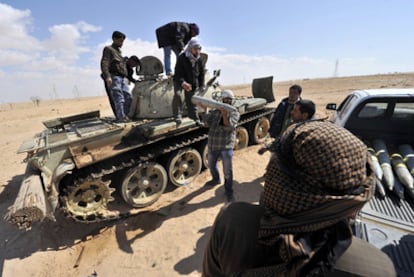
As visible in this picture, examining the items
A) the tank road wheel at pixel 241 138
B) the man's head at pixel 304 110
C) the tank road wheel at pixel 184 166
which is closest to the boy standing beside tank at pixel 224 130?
the tank road wheel at pixel 184 166

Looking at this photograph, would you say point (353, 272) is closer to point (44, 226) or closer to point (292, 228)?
point (292, 228)

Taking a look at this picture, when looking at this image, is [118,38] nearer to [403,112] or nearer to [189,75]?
[189,75]

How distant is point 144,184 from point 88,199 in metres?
1.08

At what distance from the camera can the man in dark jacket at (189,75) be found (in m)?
4.98

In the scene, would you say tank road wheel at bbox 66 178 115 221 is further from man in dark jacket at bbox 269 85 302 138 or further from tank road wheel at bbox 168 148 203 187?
man in dark jacket at bbox 269 85 302 138

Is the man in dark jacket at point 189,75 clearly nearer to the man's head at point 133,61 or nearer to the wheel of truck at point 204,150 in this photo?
the wheel of truck at point 204,150

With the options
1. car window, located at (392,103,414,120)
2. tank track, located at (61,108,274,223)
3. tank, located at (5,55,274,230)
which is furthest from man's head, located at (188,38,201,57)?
car window, located at (392,103,414,120)

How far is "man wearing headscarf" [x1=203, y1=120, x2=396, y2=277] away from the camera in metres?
1.15

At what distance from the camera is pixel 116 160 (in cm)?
484

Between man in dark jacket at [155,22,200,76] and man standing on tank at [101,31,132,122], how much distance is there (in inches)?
39.4

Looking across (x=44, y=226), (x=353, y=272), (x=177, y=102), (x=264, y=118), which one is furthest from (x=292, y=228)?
(x=264, y=118)

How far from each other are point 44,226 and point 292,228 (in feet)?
16.8

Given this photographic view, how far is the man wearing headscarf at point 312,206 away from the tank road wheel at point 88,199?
145 inches

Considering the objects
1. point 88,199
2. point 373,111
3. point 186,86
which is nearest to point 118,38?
point 186,86
